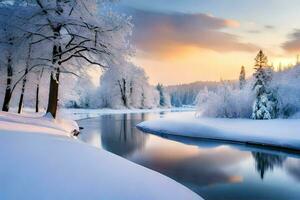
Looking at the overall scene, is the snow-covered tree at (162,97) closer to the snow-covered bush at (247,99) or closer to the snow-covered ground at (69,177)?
the snow-covered bush at (247,99)

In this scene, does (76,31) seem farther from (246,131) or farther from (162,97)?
(162,97)

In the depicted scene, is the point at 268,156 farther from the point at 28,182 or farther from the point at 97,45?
the point at 28,182

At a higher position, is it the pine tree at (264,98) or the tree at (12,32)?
the tree at (12,32)

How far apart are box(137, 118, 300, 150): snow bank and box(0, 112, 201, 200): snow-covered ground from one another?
43.9 feet

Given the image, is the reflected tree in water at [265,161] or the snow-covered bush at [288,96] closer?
the reflected tree in water at [265,161]

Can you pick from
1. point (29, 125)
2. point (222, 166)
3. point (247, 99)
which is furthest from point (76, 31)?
point (247, 99)

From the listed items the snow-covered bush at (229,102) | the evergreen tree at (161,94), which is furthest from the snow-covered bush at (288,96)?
the evergreen tree at (161,94)

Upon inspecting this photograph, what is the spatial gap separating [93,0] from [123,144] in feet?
28.6

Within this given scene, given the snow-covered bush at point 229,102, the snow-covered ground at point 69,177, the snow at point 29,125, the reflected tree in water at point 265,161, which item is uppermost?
the snow-covered bush at point 229,102

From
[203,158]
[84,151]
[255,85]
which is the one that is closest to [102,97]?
[255,85]

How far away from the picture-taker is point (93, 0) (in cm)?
1814

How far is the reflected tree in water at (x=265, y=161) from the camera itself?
1370 cm

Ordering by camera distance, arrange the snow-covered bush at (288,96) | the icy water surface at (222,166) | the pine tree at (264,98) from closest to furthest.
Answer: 1. the icy water surface at (222,166)
2. the snow-covered bush at (288,96)
3. the pine tree at (264,98)

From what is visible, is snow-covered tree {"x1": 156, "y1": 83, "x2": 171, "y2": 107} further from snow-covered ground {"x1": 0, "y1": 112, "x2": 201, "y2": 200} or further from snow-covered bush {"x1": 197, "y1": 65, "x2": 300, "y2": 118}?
snow-covered ground {"x1": 0, "y1": 112, "x2": 201, "y2": 200}
